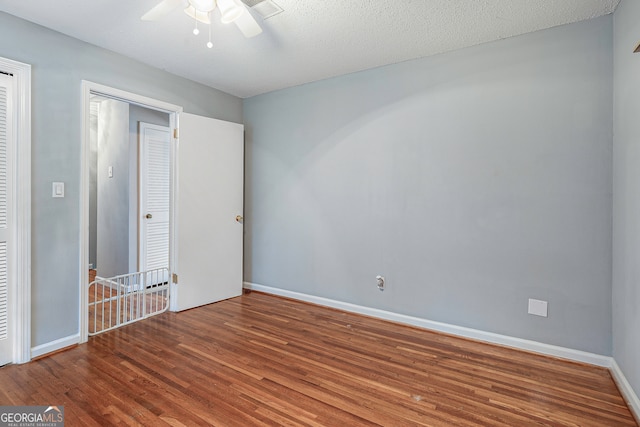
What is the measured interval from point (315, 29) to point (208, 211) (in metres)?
2.09

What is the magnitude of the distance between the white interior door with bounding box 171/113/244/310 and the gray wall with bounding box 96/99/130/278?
1.27 meters

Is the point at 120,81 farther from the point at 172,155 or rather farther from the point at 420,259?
the point at 420,259

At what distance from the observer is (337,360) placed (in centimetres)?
235

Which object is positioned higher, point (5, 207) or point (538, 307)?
point (5, 207)

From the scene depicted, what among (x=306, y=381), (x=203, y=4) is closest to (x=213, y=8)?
(x=203, y=4)

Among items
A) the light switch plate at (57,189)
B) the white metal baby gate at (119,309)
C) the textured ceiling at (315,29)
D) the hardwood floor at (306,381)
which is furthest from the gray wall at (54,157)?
the hardwood floor at (306,381)

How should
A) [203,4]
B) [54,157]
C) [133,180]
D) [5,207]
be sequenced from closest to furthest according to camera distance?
1. [203,4]
2. [5,207]
3. [54,157]
4. [133,180]

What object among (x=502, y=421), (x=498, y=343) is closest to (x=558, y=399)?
(x=502, y=421)

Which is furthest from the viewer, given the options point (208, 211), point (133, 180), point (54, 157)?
point (133, 180)

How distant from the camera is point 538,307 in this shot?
8.07ft

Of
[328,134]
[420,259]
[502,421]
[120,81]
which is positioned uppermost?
[120,81]

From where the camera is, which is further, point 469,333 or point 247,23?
point 469,333

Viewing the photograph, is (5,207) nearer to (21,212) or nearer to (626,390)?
(21,212)

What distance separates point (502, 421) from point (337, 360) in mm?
1037
